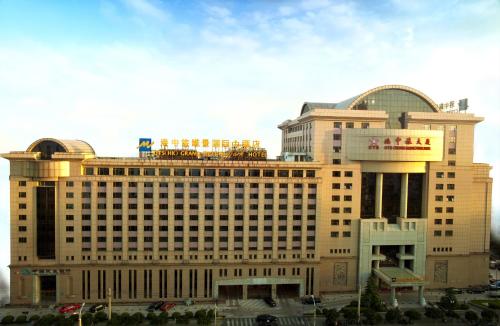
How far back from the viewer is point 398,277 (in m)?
74.5

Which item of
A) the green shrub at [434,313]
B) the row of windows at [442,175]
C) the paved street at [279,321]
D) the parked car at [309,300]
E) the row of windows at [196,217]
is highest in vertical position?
the row of windows at [442,175]

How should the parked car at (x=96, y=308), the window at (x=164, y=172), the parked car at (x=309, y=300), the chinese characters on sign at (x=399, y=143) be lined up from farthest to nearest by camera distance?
the chinese characters on sign at (x=399, y=143) < the parked car at (x=309, y=300) < the window at (x=164, y=172) < the parked car at (x=96, y=308)

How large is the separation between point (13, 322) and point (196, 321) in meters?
30.9

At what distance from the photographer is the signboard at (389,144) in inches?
3031

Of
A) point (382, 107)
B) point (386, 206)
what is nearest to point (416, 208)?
point (386, 206)

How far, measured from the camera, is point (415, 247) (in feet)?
266

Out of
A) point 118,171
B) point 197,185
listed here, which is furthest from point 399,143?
point 118,171

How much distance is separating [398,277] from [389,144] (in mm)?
27208

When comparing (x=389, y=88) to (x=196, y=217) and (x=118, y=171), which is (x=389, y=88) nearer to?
(x=196, y=217)

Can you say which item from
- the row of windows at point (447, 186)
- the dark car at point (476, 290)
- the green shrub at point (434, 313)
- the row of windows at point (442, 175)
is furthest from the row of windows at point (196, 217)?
the dark car at point (476, 290)

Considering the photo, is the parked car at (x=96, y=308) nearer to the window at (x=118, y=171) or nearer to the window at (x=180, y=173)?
the window at (x=118, y=171)

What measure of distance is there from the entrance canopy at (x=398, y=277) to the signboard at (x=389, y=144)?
78.5ft

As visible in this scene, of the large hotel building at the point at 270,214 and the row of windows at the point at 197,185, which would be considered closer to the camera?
the large hotel building at the point at 270,214

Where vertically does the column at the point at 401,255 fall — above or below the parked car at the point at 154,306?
above
